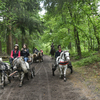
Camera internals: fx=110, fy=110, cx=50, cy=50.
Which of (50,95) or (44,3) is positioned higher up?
(44,3)

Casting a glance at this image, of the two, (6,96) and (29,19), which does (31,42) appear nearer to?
(29,19)

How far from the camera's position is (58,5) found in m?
6.68

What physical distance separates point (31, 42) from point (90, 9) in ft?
58.9

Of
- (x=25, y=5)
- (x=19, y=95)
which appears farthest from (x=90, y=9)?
(x=19, y=95)

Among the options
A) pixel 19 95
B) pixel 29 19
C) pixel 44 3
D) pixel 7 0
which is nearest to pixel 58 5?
pixel 44 3

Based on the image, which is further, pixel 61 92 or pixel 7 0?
pixel 7 0

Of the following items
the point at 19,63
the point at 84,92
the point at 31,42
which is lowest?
the point at 84,92

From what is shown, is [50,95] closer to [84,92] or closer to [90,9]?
[84,92]

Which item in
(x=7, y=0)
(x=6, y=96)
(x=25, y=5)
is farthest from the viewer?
(x=25, y=5)

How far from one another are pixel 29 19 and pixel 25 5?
400cm

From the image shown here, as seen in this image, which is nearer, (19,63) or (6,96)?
(6,96)

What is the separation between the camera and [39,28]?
45.6 feet

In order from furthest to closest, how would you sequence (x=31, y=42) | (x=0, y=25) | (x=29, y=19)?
1. (x=31, y=42)
2. (x=29, y=19)
3. (x=0, y=25)

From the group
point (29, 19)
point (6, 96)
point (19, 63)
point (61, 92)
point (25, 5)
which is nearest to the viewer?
point (6, 96)
